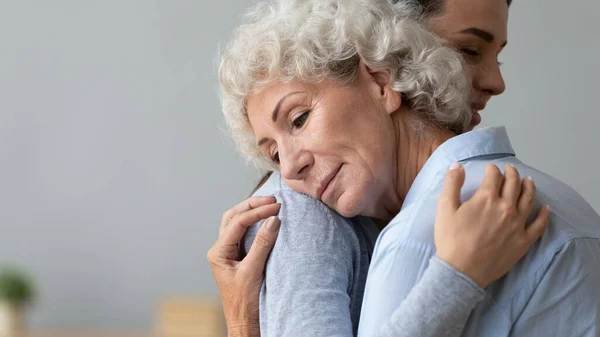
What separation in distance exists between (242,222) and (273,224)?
0.11m

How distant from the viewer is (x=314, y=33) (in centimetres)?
140

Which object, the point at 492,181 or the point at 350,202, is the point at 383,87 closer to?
the point at 350,202

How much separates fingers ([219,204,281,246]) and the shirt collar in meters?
0.25

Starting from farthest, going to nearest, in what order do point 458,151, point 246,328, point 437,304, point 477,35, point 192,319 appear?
point 192,319 < point 477,35 < point 246,328 < point 458,151 < point 437,304

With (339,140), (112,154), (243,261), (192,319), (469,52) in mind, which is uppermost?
(469,52)

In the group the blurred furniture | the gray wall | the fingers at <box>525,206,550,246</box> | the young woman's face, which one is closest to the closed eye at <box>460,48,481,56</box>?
the young woman's face

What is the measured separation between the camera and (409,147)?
1.41m

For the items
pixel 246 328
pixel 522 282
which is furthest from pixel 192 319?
pixel 522 282

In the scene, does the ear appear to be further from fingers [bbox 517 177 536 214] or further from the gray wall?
the gray wall

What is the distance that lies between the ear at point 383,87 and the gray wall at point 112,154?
245 centimetres

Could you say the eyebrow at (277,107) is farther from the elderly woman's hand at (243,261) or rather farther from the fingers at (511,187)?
the fingers at (511,187)

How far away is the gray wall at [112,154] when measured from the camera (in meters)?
3.96

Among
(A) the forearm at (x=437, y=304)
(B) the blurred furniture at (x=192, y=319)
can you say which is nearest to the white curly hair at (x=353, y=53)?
(A) the forearm at (x=437, y=304)

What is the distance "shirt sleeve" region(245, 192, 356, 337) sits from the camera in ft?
4.04
